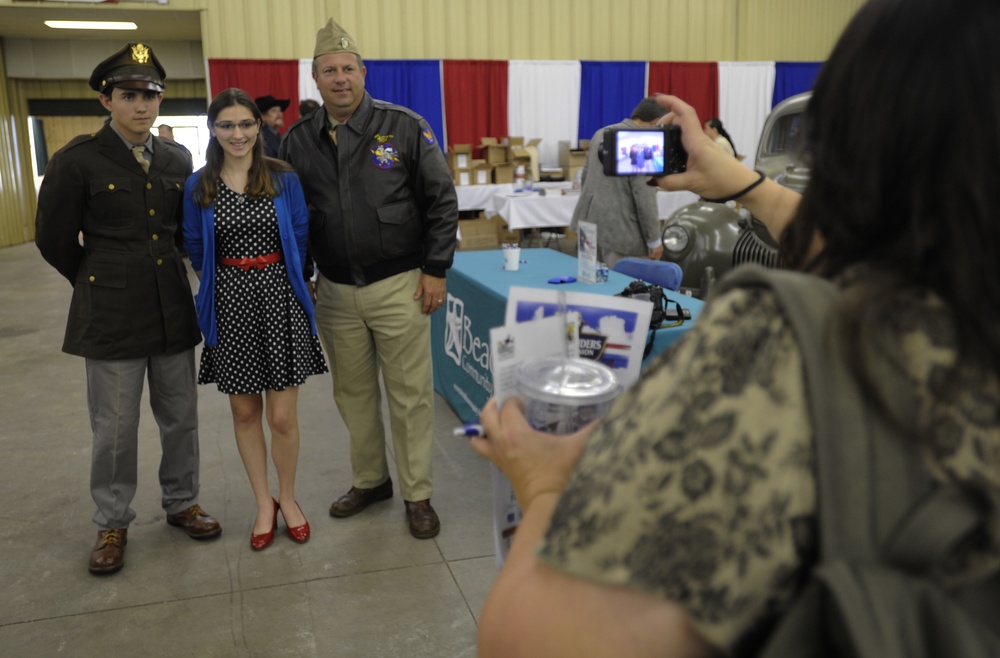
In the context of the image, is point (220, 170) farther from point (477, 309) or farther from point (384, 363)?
point (477, 309)

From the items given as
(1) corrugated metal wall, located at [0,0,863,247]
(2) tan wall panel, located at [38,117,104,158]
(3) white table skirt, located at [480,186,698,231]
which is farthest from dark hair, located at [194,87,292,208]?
(2) tan wall panel, located at [38,117,104,158]

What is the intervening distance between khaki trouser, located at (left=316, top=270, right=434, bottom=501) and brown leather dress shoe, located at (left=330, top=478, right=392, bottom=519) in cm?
13

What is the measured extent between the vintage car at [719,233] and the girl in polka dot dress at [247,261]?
263cm

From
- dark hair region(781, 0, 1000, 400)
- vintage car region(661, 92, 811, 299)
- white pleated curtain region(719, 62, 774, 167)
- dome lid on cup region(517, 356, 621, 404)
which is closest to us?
dark hair region(781, 0, 1000, 400)

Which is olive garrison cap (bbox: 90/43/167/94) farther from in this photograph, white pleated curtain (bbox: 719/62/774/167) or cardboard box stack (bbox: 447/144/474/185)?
white pleated curtain (bbox: 719/62/774/167)

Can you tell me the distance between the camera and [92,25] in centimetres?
1259

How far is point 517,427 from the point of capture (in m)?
1.02

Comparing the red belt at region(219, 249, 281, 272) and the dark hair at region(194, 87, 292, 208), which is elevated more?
the dark hair at region(194, 87, 292, 208)

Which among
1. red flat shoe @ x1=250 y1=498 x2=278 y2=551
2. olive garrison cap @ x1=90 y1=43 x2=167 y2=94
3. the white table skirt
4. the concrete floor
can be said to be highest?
olive garrison cap @ x1=90 y1=43 x2=167 y2=94

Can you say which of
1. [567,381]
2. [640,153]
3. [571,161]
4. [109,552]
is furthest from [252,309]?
[571,161]

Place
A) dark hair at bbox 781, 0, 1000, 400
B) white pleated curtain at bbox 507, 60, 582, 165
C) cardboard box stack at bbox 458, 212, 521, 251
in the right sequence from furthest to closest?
white pleated curtain at bbox 507, 60, 582, 165 < cardboard box stack at bbox 458, 212, 521, 251 < dark hair at bbox 781, 0, 1000, 400

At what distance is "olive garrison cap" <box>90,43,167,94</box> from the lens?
9.32 ft

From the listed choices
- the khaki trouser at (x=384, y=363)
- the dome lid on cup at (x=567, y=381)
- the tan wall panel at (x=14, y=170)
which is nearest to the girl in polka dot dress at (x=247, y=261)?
the khaki trouser at (x=384, y=363)

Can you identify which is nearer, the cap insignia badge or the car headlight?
the cap insignia badge
